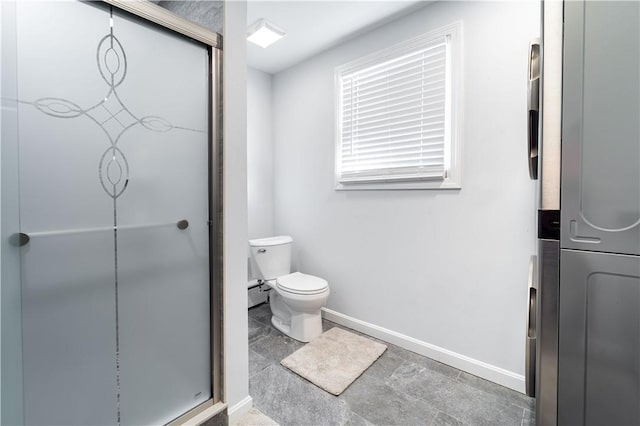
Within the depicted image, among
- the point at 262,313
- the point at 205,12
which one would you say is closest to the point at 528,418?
the point at 262,313

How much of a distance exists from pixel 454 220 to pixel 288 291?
1362 millimetres

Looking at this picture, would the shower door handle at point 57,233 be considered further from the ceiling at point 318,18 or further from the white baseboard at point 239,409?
the ceiling at point 318,18

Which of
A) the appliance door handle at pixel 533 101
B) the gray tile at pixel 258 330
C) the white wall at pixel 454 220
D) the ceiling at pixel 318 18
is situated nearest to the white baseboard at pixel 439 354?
the white wall at pixel 454 220

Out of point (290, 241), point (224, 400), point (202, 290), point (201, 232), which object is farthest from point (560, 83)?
point (290, 241)

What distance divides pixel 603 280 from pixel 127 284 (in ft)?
5.20

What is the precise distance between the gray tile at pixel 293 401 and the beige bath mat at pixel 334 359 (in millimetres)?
65

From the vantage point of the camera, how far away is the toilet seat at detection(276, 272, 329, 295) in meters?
2.26

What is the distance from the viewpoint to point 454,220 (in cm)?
195

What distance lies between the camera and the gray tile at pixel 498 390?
1.62 meters

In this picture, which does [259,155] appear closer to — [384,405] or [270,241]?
[270,241]

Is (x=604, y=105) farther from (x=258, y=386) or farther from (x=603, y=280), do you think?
(x=258, y=386)

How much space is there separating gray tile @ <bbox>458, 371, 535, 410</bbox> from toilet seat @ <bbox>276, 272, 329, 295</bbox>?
1.13 m

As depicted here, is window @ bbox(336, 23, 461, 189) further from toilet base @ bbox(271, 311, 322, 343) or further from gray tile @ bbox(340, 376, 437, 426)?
gray tile @ bbox(340, 376, 437, 426)

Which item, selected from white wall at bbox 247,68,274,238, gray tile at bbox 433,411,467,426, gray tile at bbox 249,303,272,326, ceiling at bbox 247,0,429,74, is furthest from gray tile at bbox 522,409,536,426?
ceiling at bbox 247,0,429,74
